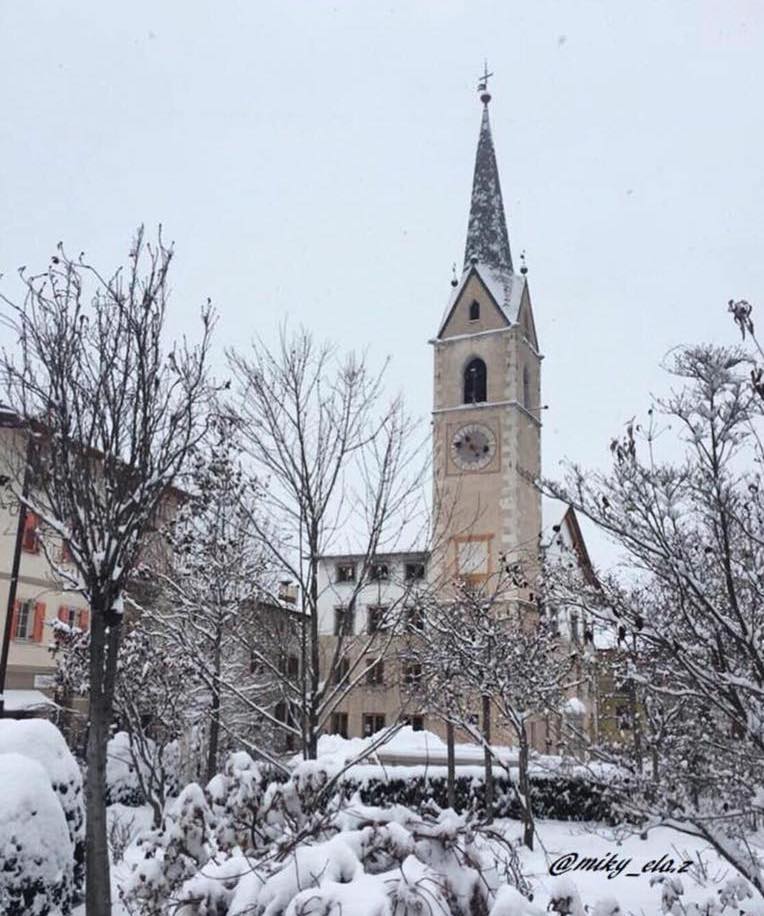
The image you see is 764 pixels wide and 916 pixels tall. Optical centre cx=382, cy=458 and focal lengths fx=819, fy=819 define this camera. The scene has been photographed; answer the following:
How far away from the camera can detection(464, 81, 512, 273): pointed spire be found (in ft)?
123

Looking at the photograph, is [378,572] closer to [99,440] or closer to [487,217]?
[99,440]

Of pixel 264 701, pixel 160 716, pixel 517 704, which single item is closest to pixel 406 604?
pixel 160 716

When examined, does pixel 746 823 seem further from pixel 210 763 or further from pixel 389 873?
pixel 210 763

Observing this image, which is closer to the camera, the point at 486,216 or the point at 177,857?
the point at 177,857

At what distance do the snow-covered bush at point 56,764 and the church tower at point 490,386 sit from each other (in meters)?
22.4

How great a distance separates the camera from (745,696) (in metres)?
5.89

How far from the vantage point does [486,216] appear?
38.2m

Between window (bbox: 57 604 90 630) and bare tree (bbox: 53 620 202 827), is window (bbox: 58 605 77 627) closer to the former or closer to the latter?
window (bbox: 57 604 90 630)

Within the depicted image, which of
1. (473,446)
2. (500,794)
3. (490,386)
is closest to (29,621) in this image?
(500,794)

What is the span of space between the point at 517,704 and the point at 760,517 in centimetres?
936

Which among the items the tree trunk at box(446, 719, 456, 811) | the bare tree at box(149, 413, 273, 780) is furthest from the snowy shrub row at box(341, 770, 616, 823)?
the bare tree at box(149, 413, 273, 780)

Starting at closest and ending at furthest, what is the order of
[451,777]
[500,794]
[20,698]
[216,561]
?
1. [216,561]
2. [451,777]
3. [500,794]
4. [20,698]

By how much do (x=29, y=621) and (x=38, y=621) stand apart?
10.4 inches

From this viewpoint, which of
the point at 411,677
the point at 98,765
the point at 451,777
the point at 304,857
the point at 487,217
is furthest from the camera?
the point at 487,217
